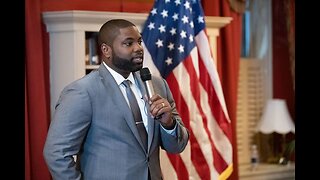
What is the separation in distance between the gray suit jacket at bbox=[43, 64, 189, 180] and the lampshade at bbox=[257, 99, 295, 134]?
209 centimetres

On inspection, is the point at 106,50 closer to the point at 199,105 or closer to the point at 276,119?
the point at 199,105

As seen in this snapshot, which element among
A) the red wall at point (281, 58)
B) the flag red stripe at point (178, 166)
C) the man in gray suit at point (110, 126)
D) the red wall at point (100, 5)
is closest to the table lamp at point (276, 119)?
the red wall at point (281, 58)

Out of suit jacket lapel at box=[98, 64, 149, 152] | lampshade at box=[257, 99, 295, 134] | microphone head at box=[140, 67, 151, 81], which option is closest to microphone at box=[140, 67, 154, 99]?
microphone head at box=[140, 67, 151, 81]

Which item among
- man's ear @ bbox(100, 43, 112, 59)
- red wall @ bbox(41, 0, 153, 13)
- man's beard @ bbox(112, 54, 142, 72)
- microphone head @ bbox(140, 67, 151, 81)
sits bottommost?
microphone head @ bbox(140, 67, 151, 81)

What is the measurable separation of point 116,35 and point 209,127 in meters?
1.32

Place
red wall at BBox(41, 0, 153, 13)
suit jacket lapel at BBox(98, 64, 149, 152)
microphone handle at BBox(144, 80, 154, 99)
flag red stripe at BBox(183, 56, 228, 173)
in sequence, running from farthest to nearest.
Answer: flag red stripe at BBox(183, 56, 228, 173), red wall at BBox(41, 0, 153, 13), suit jacket lapel at BBox(98, 64, 149, 152), microphone handle at BBox(144, 80, 154, 99)

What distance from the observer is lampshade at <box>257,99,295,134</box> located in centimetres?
418

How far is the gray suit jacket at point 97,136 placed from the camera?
210 cm

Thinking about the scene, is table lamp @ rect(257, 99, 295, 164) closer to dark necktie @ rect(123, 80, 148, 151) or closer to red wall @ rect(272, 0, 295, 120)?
red wall @ rect(272, 0, 295, 120)

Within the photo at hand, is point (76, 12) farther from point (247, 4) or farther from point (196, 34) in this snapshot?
point (247, 4)

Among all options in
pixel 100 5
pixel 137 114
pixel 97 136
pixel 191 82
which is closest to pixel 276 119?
pixel 191 82

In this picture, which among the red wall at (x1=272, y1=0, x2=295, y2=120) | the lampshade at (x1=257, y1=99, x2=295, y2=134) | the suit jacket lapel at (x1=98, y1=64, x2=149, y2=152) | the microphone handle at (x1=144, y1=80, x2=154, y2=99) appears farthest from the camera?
the red wall at (x1=272, y1=0, x2=295, y2=120)

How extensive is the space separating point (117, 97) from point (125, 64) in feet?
0.41

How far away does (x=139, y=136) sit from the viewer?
217 cm
